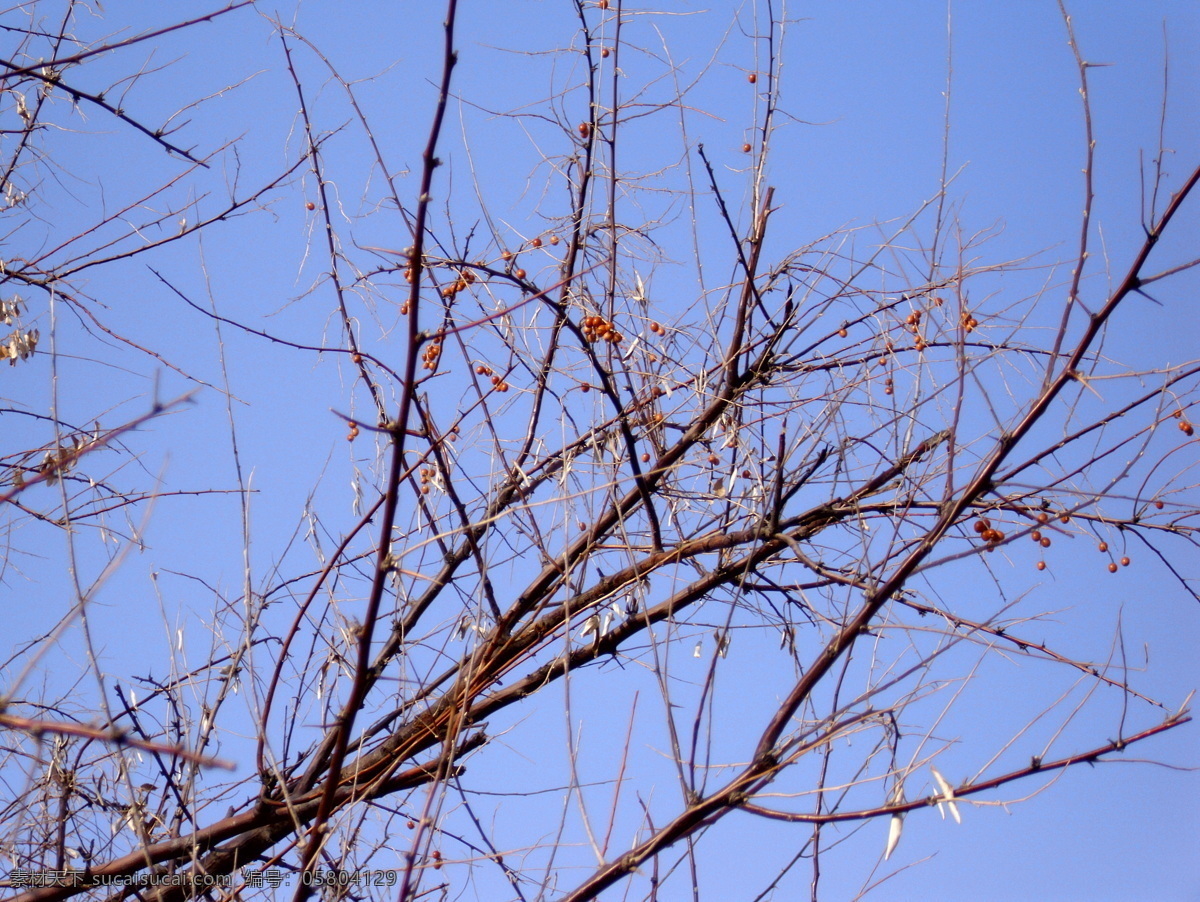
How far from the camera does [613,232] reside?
2461 millimetres

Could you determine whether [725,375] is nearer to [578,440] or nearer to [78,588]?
[578,440]

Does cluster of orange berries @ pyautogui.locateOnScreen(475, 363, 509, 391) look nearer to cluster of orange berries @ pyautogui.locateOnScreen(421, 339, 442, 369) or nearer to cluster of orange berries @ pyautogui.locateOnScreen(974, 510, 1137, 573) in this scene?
cluster of orange berries @ pyautogui.locateOnScreen(421, 339, 442, 369)

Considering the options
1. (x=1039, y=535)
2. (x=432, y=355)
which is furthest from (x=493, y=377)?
(x=1039, y=535)

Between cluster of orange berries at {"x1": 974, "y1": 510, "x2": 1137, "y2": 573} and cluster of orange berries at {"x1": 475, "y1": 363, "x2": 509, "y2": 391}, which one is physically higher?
cluster of orange berries at {"x1": 475, "y1": 363, "x2": 509, "y2": 391}

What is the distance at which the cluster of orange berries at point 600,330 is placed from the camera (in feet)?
7.94

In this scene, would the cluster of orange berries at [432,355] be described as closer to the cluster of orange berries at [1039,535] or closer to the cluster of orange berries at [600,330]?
the cluster of orange berries at [600,330]

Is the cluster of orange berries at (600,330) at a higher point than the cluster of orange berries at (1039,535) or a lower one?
higher

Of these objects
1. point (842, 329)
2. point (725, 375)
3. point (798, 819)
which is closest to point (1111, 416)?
point (842, 329)

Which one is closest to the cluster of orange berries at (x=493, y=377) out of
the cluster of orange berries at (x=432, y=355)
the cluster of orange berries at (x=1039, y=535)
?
the cluster of orange berries at (x=432, y=355)

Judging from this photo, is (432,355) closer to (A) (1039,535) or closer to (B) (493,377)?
(B) (493,377)

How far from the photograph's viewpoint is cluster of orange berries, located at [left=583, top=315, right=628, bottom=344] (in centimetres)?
242

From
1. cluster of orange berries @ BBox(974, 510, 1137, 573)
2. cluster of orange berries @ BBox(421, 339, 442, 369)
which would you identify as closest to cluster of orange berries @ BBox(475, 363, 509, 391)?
cluster of orange berries @ BBox(421, 339, 442, 369)

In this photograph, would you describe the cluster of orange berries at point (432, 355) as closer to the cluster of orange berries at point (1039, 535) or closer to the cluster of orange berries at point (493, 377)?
the cluster of orange berries at point (493, 377)

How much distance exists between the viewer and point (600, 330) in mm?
2447
